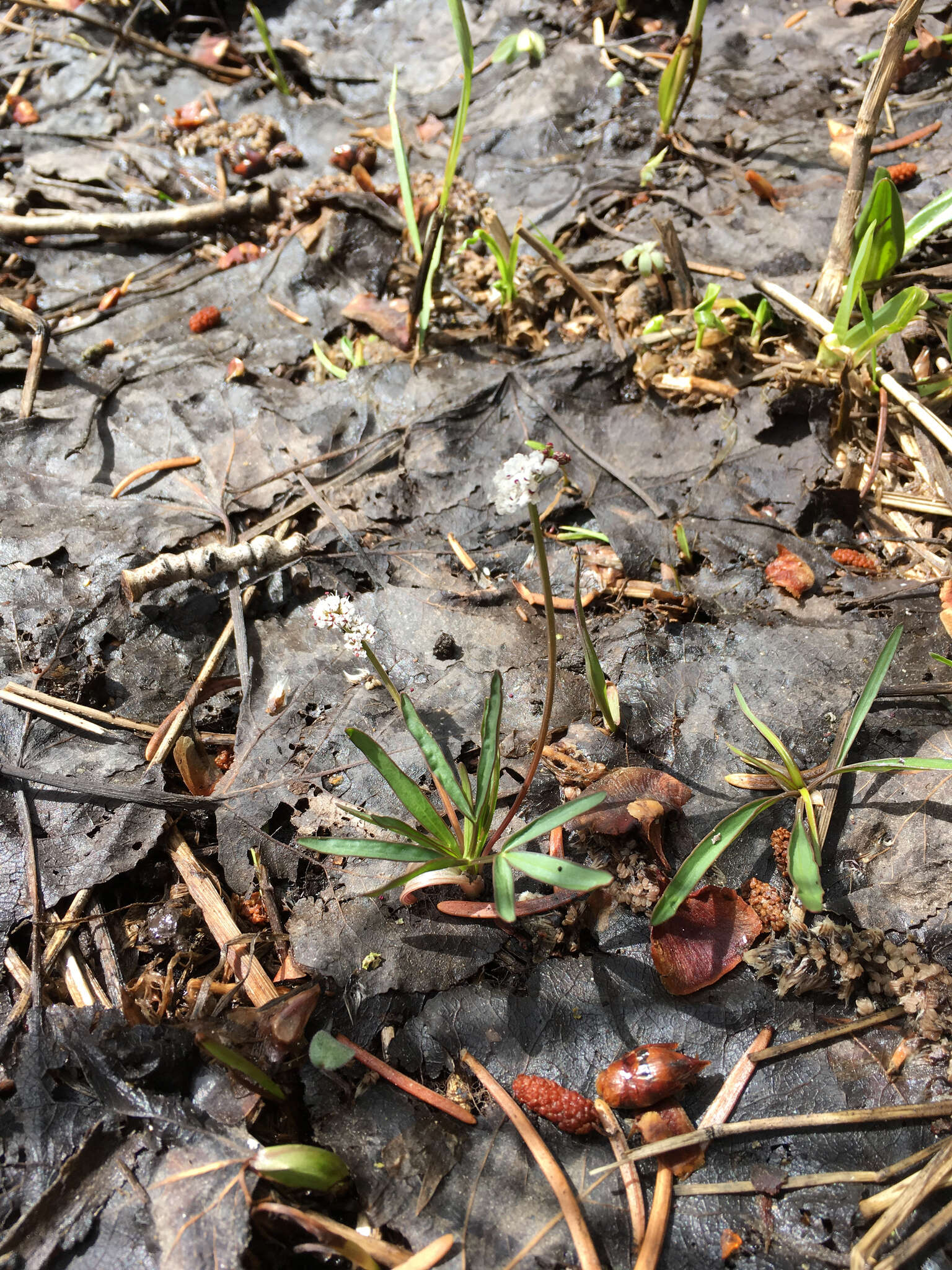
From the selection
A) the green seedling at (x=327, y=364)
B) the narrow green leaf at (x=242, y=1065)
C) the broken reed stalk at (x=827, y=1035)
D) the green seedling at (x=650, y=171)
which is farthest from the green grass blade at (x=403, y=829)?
the green seedling at (x=650, y=171)

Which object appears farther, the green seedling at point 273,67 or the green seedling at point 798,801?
the green seedling at point 273,67

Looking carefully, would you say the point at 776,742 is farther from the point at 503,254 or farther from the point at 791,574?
the point at 503,254

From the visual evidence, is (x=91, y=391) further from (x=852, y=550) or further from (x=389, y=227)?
(x=852, y=550)

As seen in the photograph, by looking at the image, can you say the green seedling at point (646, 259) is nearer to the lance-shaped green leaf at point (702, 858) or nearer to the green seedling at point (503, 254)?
the green seedling at point (503, 254)

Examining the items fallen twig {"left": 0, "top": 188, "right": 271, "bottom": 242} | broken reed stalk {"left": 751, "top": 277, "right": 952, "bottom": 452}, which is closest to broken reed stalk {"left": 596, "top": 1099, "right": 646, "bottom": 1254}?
broken reed stalk {"left": 751, "top": 277, "right": 952, "bottom": 452}

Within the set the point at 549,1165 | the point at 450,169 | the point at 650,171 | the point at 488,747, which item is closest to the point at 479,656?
the point at 488,747

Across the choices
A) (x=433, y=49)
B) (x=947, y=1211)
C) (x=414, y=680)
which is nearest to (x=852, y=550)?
(x=414, y=680)
